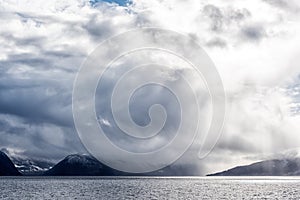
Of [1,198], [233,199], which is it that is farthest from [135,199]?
[1,198]

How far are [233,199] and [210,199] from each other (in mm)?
9359

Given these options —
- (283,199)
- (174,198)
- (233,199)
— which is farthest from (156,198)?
(283,199)

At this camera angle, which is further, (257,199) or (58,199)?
(257,199)

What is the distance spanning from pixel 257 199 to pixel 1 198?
102832 millimetres

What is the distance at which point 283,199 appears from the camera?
185625 millimetres

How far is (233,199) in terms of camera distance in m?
185

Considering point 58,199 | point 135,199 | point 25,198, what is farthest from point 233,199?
point 25,198

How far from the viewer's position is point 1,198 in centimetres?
17600

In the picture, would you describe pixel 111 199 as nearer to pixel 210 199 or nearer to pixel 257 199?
pixel 210 199

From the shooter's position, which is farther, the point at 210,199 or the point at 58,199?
the point at 210,199

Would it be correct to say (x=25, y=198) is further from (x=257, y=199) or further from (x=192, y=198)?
(x=257, y=199)

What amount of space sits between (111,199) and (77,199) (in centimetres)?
1397

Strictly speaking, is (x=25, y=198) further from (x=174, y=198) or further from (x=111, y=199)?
(x=174, y=198)

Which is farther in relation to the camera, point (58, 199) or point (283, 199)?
point (283, 199)
